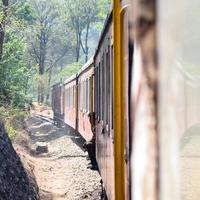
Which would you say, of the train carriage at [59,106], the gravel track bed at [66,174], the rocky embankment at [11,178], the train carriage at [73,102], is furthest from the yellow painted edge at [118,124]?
the train carriage at [59,106]

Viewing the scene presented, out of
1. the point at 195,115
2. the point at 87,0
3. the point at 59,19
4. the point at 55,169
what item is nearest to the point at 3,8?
the point at 55,169

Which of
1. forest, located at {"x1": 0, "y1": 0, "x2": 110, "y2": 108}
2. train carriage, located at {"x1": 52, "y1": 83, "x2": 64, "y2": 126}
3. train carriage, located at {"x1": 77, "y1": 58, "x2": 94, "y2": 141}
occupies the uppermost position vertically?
forest, located at {"x1": 0, "y1": 0, "x2": 110, "y2": 108}

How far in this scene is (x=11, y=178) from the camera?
341 inches

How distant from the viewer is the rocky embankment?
8031 mm

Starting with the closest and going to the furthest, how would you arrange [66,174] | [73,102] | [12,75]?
[66,174], [73,102], [12,75]

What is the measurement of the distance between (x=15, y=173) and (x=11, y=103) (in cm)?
1467

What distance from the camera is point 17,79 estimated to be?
25469 mm

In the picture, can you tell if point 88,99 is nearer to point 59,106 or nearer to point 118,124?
point 118,124

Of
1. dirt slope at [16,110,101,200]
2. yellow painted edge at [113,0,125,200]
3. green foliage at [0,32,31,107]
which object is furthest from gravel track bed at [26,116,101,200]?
yellow painted edge at [113,0,125,200]

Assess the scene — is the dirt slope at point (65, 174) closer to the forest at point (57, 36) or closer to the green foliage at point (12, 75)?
the green foliage at point (12, 75)

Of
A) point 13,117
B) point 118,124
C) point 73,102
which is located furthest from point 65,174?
point 118,124

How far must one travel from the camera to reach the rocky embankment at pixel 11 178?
8031 mm

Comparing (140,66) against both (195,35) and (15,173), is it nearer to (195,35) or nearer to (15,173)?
(195,35)

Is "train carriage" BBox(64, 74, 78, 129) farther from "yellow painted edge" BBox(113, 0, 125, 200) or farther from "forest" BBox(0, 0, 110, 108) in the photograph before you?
"forest" BBox(0, 0, 110, 108)
